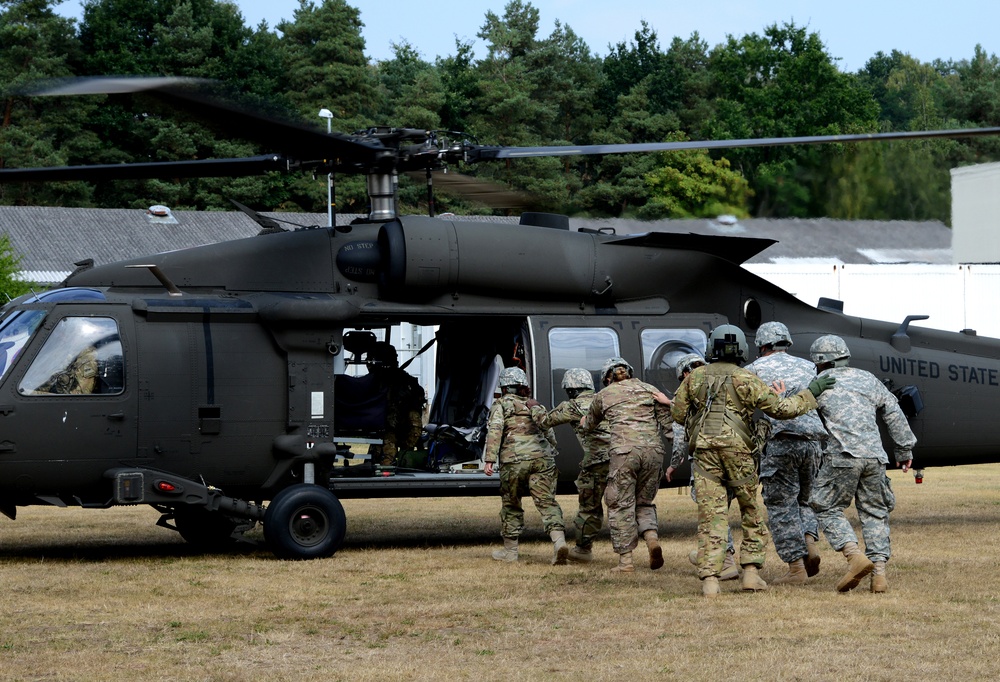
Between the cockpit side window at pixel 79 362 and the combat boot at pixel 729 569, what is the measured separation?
4928 millimetres

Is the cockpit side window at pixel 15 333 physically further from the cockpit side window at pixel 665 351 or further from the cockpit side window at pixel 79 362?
the cockpit side window at pixel 665 351

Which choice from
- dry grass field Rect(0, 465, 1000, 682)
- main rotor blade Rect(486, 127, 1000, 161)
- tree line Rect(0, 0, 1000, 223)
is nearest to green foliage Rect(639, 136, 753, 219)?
tree line Rect(0, 0, 1000, 223)

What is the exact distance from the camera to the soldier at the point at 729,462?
906cm

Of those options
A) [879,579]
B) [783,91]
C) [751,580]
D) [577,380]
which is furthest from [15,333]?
[783,91]

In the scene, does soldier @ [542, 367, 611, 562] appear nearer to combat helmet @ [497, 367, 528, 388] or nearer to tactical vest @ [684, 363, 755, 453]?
combat helmet @ [497, 367, 528, 388]

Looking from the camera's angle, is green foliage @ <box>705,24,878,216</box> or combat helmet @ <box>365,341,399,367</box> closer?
combat helmet @ <box>365,341,399,367</box>

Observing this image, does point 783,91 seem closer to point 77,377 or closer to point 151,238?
point 151,238

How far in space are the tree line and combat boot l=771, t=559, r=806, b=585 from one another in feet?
91.8

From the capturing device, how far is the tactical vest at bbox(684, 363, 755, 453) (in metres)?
9.15

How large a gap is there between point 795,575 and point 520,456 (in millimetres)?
2449

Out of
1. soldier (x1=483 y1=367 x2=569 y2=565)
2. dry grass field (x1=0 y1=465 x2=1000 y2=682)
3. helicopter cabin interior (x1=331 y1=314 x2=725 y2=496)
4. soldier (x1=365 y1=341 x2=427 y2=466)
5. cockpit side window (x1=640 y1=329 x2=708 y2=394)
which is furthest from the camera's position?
soldier (x1=365 y1=341 x2=427 y2=466)

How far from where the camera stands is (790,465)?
962 centimetres

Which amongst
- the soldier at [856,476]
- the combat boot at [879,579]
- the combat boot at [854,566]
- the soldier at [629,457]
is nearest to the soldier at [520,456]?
the soldier at [629,457]

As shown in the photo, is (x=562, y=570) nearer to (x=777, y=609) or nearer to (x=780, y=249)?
(x=777, y=609)
